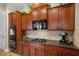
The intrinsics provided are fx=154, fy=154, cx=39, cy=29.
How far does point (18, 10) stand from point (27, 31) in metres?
0.37

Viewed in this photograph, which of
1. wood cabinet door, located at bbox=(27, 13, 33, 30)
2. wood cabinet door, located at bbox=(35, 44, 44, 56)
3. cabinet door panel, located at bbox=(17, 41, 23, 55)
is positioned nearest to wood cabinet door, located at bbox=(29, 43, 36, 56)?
wood cabinet door, located at bbox=(35, 44, 44, 56)


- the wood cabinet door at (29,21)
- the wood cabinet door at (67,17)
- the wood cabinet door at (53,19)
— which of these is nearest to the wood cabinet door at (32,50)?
the wood cabinet door at (29,21)

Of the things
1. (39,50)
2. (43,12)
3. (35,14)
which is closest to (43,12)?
(43,12)

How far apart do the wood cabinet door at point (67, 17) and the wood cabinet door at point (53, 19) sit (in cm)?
7

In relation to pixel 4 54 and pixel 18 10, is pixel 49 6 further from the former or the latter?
pixel 4 54

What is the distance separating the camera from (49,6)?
2434 mm

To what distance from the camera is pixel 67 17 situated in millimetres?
2398

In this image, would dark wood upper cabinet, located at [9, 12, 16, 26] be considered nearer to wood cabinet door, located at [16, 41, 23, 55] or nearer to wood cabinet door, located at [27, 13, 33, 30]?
wood cabinet door, located at [27, 13, 33, 30]

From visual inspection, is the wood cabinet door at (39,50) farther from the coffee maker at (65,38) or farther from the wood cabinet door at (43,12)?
the wood cabinet door at (43,12)

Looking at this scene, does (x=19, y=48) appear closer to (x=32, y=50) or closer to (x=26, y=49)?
A: (x=26, y=49)

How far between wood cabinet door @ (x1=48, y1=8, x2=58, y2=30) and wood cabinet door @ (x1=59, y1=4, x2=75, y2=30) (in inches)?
2.7

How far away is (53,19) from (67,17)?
22 cm

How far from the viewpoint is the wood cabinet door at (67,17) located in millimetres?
2359

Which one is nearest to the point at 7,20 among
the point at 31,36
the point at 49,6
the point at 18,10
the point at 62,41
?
the point at 18,10
